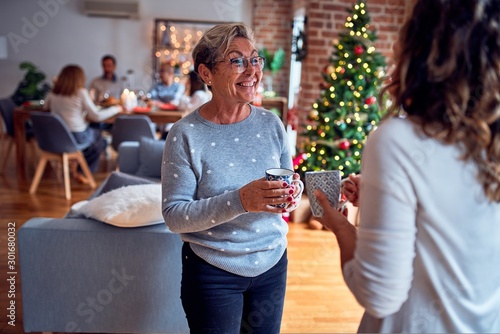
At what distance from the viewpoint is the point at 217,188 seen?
128 cm

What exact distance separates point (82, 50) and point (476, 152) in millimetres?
8219

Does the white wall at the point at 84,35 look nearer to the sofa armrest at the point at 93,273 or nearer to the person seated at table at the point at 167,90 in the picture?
the person seated at table at the point at 167,90

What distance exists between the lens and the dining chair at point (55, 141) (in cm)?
432

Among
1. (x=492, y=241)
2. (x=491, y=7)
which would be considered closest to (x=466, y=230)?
(x=492, y=241)

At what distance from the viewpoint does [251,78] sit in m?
1.33

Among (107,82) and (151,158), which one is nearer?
(151,158)

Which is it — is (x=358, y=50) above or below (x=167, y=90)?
above

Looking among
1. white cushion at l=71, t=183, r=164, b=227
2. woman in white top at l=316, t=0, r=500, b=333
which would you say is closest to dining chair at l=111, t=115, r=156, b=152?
white cushion at l=71, t=183, r=164, b=227

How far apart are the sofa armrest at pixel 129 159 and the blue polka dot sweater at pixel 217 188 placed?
233 cm

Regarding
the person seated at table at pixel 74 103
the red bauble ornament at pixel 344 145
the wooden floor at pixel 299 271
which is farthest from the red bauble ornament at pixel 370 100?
the person seated at table at pixel 74 103

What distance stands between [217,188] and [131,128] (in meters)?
3.43

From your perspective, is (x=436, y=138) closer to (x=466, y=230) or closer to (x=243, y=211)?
(x=466, y=230)

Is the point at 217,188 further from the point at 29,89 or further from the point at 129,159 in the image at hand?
the point at 29,89

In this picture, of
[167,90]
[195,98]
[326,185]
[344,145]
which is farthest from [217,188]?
[167,90]
